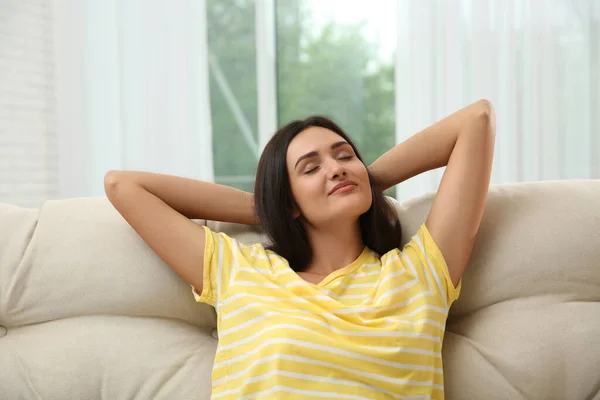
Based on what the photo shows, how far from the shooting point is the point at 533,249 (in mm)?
1366

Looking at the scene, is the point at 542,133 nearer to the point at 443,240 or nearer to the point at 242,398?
the point at 443,240

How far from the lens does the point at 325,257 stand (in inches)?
57.1

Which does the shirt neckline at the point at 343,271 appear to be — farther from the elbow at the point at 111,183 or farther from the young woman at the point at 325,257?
the elbow at the point at 111,183

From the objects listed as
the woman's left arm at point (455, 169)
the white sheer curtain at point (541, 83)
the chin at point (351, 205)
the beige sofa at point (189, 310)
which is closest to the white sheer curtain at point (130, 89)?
the white sheer curtain at point (541, 83)

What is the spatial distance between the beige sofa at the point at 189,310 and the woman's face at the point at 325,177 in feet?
0.61

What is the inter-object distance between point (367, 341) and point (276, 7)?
135 inches

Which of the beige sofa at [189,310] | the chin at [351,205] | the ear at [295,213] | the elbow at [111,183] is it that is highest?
the elbow at [111,183]

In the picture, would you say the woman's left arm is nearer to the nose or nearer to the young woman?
the young woman

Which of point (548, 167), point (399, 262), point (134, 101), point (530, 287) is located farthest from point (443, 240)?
point (134, 101)

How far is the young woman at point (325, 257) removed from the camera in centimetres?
120

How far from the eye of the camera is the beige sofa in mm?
1297

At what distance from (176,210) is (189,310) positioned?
223mm

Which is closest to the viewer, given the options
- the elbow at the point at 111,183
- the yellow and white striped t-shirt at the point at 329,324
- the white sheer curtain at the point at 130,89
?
the yellow and white striped t-shirt at the point at 329,324

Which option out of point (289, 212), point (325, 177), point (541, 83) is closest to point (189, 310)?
point (289, 212)
